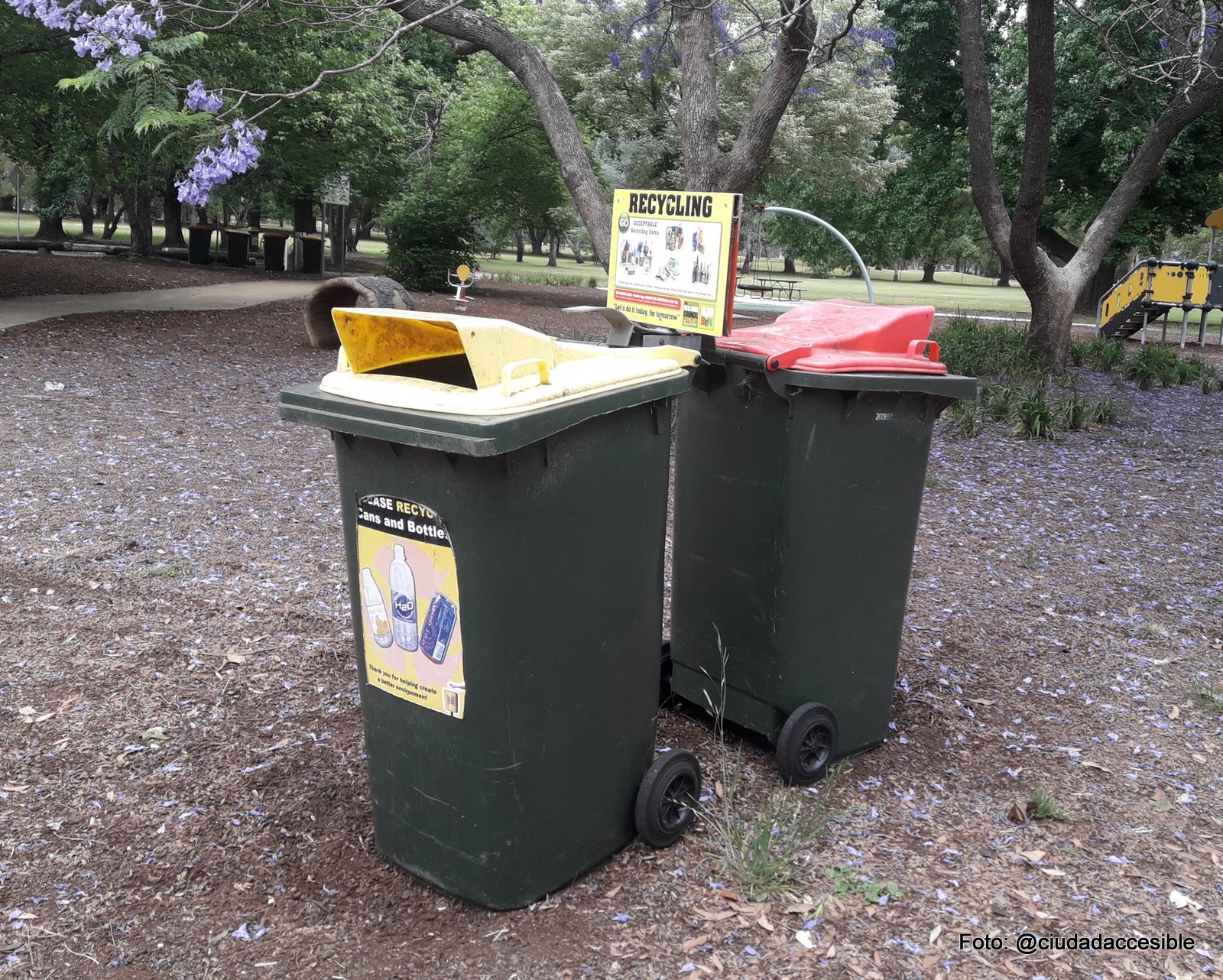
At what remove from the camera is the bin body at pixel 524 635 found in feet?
7.38

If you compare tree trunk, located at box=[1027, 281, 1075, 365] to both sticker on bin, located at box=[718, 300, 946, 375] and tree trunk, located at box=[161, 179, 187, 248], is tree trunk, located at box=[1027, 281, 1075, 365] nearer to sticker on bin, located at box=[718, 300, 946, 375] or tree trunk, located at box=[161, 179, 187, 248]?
sticker on bin, located at box=[718, 300, 946, 375]

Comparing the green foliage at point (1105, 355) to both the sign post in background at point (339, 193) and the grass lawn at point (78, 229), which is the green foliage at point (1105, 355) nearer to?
the sign post in background at point (339, 193)

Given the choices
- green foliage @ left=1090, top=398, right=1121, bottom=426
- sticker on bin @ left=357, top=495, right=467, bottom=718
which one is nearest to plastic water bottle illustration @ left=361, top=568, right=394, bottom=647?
sticker on bin @ left=357, top=495, right=467, bottom=718

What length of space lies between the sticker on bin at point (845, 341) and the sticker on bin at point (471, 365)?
33 cm

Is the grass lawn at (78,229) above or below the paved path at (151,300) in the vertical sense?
below

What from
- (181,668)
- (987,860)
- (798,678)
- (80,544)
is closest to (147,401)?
(80,544)

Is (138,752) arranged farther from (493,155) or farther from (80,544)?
(493,155)

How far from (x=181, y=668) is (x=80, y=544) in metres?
1.56

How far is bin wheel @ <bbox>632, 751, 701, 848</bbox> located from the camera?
8.86ft

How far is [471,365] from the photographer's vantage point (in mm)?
2285

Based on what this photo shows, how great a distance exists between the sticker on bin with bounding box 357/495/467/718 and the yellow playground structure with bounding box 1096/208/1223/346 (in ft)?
58.9

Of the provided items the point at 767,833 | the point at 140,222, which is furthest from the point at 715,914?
the point at 140,222

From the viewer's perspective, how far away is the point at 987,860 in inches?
109

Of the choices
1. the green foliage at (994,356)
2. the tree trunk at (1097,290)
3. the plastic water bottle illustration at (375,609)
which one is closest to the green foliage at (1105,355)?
the green foliage at (994,356)
